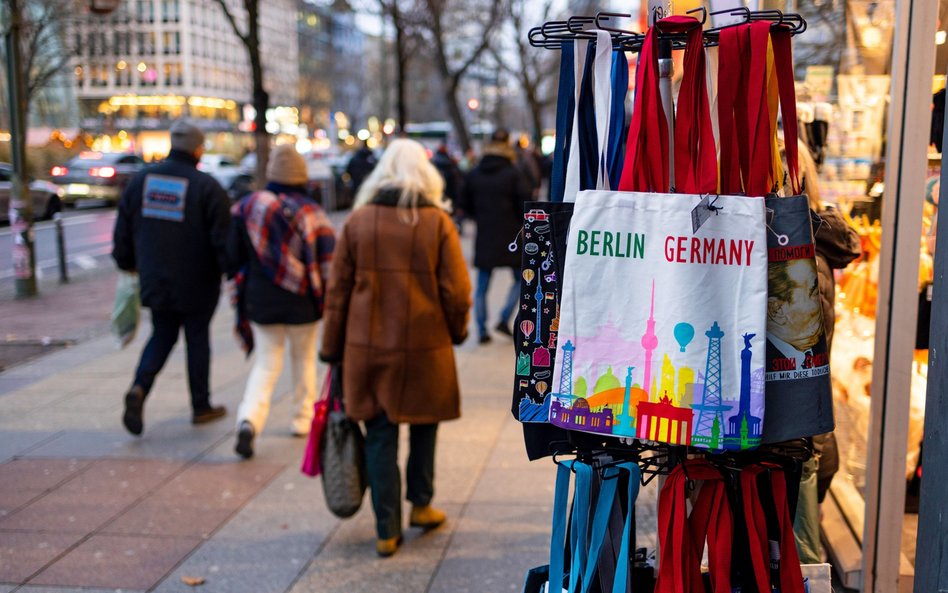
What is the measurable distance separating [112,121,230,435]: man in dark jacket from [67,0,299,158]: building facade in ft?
76.0

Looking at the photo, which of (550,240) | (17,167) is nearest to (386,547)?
(550,240)

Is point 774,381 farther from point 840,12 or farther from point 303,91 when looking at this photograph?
point 303,91

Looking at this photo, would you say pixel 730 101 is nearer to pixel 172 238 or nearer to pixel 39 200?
pixel 172 238

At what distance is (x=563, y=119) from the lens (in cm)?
240

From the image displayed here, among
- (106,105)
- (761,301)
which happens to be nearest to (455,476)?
A: (761,301)

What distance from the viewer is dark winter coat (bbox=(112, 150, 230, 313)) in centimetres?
630

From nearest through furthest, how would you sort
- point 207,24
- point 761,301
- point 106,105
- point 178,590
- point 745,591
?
point 761,301 → point 745,591 → point 178,590 → point 106,105 → point 207,24

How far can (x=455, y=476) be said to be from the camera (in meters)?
5.53

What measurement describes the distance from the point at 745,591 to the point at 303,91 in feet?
250

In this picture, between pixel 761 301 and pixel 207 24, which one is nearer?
pixel 761 301

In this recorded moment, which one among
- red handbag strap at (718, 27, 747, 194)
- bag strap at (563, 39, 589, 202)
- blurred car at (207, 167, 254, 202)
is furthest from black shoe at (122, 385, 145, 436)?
blurred car at (207, 167, 254, 202)

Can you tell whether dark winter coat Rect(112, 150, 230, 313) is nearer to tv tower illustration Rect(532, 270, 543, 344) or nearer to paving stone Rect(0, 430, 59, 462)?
paving stone Rect(0, 430, 59, 462)

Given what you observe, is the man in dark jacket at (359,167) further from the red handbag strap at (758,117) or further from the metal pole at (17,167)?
the red handbag strap at (758,117)

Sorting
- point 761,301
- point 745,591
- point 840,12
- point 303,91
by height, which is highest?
point 303,91
